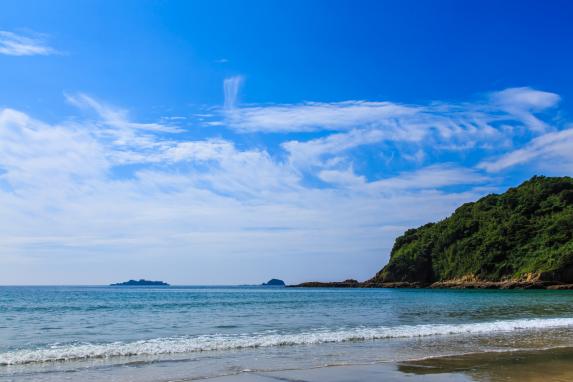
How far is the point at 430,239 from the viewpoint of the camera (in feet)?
449

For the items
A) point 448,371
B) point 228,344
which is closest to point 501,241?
point 228,344

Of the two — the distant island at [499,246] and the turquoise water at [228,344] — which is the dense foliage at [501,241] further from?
the turquoise water at [228,344]

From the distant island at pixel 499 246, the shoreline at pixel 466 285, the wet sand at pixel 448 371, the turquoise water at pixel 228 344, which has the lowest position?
the wet sand at pixel 448 371

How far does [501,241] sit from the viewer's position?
112 metres

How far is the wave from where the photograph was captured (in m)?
16.0

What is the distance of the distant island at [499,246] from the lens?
9812 centimetres

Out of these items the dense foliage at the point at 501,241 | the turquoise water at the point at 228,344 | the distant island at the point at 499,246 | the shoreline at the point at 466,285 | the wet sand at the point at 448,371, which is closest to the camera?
the wet sand at the point at 448,371

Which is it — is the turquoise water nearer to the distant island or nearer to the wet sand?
the wet sand

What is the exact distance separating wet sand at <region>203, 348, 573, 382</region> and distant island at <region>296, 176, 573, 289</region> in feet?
277

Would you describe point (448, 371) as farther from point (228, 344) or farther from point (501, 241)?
point (501, 241)

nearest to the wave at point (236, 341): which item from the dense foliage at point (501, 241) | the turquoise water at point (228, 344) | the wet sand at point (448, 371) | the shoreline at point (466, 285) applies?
the turquoise water at point (228, 344)

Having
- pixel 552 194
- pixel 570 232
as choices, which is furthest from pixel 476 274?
pixel 552 194

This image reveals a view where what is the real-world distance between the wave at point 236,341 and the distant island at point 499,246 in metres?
74.9

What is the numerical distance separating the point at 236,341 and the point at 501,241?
105835 mm
